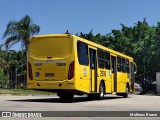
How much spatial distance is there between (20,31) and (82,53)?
28.3 metres

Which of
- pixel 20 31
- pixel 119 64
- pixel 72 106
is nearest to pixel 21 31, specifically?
pixel 20 31

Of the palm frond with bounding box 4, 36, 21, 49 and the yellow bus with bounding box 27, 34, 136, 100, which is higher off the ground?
the palm frond with bounding box 4, 36, 21, 49

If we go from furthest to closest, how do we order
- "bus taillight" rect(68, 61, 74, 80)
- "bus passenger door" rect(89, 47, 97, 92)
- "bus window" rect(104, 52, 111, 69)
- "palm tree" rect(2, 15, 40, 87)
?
"palm tree" rect(2, 15, 40, 87) < "bus window" rect(104, 52, 111, 69) < "bus passenger door" rect(89, 47, 97, 92) < "bus taillight" rect(68, 61, 74, 80)

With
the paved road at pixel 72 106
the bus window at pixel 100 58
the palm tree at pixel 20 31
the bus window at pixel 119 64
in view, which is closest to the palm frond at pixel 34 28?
the palm tree at pixel 20 31

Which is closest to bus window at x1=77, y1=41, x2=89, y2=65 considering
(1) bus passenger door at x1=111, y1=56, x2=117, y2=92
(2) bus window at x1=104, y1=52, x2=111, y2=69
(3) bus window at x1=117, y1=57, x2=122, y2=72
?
(2) bus window at x1=104, y1=52, x2=111, y2=69

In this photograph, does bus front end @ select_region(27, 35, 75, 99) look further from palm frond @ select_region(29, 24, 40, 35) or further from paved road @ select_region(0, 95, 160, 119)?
palm frond @ select_region(29, 24, 40, 35)

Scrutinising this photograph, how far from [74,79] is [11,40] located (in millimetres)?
29241

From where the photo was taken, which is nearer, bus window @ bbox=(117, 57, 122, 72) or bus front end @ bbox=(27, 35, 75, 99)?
A: bus front end @ bbox=(27, 35, 75, 99)

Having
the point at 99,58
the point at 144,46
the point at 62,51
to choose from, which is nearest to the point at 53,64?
the point at 62,51

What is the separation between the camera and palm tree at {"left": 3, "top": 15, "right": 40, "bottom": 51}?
47.7 metres

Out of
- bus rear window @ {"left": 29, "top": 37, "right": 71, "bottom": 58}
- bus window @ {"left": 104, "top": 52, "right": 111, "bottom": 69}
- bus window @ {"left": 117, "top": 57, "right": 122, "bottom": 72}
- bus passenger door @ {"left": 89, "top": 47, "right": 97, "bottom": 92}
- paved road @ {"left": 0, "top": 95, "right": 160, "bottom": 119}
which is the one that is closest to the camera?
paved road @ {"left": 0, "top": 95, "right": 160, "bottom": 119}

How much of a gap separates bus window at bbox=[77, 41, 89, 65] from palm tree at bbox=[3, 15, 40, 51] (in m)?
26.6

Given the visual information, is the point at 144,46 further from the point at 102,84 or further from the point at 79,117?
the point at 79,117

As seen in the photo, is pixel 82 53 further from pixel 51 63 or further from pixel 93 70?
pixel 93 70
